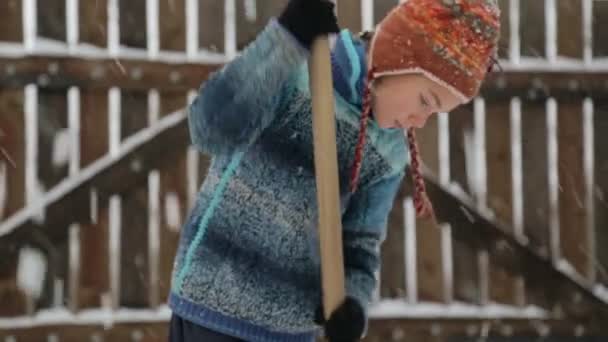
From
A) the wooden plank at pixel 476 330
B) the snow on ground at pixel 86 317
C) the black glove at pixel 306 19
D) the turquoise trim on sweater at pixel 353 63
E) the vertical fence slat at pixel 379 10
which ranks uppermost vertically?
the vertical fence slat at pixel 379 10

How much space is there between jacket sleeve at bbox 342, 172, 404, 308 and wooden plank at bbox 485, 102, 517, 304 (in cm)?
184

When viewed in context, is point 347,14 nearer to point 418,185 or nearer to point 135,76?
point 135,76

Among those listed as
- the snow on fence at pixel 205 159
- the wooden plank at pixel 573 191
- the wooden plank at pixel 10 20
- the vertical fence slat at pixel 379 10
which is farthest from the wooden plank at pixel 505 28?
the wooden plank at pixel 10 20

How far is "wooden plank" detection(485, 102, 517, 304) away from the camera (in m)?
3.78

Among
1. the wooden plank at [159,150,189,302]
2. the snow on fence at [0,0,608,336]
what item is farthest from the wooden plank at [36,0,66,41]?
the wooden plank at [159,150,189,302]

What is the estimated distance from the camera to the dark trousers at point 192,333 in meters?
1.84

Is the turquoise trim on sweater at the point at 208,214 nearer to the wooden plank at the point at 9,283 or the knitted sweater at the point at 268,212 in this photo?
the knitted sweater at the point at 268,212

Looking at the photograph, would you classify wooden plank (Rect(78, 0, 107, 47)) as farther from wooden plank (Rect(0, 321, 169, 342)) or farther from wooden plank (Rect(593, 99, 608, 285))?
wooden plank (Rect(593, 99, 608, 285))

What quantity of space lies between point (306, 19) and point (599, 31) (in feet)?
8.10

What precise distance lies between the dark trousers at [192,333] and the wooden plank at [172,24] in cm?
183

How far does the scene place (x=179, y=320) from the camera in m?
1.88

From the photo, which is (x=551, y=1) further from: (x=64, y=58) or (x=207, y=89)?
(x=207, y=89)

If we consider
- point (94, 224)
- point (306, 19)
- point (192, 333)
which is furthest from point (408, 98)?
point (94, 224)

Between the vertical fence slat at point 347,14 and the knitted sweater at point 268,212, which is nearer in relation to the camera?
the knitted sweater at point 268,212
